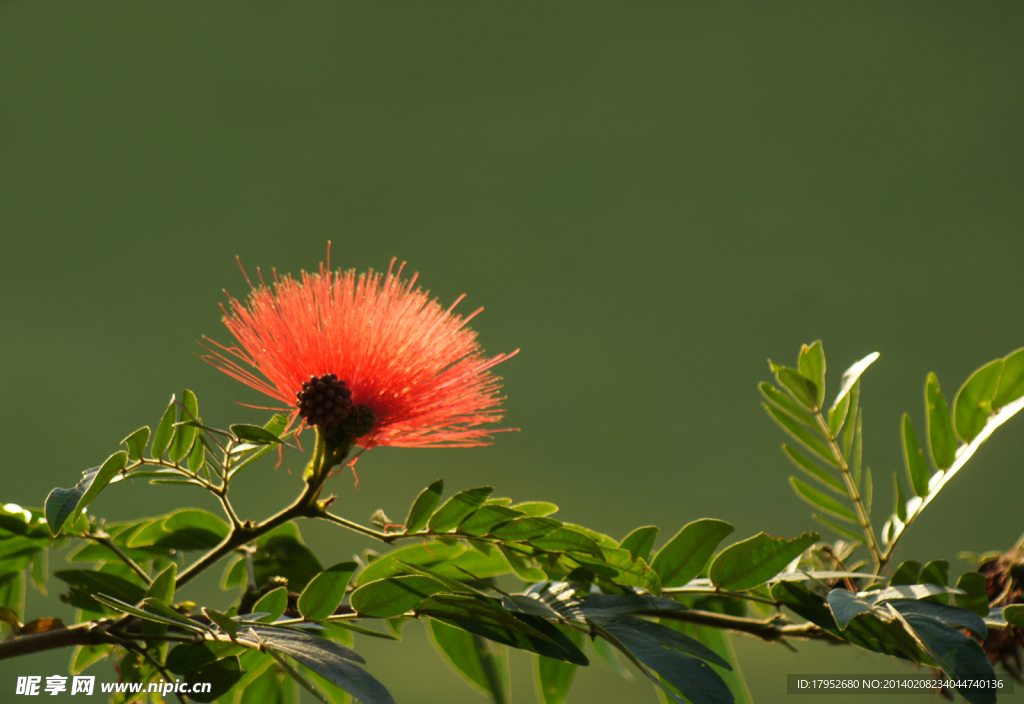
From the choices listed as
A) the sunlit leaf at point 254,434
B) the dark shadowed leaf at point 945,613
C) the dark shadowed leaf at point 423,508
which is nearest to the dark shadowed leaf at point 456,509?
the dark shadowed leaf at point 423,508

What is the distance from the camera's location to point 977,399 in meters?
0.46

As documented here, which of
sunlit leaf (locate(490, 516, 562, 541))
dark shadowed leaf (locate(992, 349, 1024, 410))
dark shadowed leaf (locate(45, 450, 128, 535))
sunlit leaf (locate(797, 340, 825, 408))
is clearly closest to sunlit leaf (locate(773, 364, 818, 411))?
sunlit leaf (locate(797, 340, 825, 408))

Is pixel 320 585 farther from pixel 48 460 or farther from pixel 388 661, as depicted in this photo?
pixel 48 460

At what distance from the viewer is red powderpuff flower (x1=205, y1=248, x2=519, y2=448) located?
471 millimetres

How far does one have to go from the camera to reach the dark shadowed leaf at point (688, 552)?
0.45 meters

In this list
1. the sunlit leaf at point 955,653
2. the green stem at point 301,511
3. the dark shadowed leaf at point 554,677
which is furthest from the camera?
the dark shadowed leaf at point 554,677

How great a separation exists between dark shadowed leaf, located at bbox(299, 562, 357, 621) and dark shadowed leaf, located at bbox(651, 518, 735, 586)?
7.5 inches

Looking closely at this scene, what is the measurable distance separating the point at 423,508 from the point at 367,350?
0.11 metres

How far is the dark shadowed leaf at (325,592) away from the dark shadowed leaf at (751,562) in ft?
0.74

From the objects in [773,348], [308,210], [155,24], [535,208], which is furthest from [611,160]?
[155,24]

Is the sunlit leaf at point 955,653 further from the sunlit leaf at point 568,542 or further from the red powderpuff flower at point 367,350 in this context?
the red powderpuff flower at point 367,350

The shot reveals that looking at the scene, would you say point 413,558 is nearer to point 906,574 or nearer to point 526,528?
point 526,528

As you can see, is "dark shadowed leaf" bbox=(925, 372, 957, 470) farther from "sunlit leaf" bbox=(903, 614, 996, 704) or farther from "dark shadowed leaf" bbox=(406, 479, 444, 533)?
"dark shadowed leaf" bbox=(406, 479, 444, 533)

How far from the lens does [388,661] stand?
1.63 meters
